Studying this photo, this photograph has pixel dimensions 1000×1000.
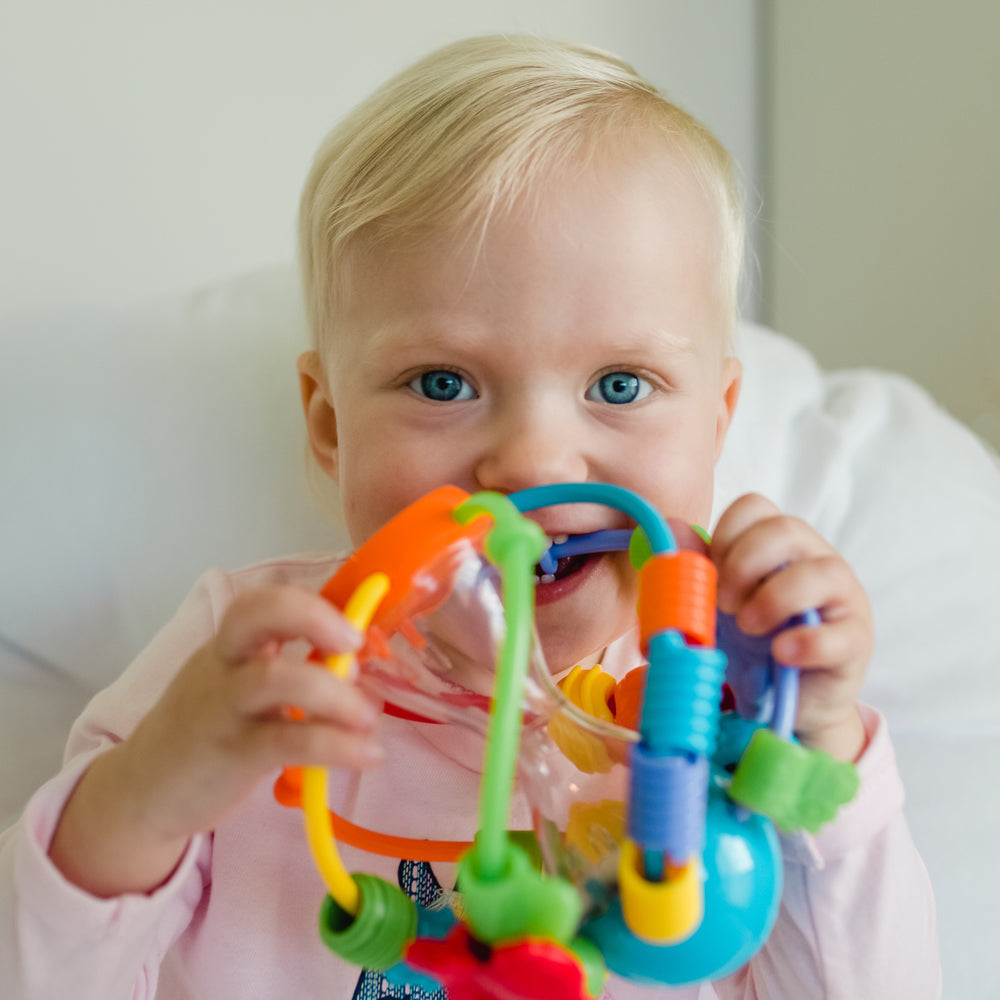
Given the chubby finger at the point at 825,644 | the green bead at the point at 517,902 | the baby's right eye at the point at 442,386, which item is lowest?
the chubby finger at the point at 825,644

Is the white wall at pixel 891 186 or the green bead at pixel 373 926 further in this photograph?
the white wall at pixel 891 186

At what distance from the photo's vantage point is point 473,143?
616 mm

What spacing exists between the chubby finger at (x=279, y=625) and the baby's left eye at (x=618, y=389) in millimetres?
245

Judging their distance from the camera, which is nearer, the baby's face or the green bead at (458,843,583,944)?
the green bead at (458,843,583,944)

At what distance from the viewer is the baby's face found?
57 centimetres

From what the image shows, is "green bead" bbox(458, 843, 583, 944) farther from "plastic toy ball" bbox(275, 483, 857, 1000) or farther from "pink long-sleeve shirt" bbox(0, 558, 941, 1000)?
"pink long-sleeve shirt" bbox(0, 558, 941, 1000)

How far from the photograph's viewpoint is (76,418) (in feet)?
2.88

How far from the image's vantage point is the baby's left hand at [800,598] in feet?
1.59

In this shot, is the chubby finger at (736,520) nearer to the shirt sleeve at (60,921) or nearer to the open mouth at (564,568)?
the open mouth at (564,568)

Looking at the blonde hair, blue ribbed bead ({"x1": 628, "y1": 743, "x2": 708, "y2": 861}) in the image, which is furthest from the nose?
blue ribbed bead ({"x1": 628, "y1": 743, "x2": 708, "y2": 861})

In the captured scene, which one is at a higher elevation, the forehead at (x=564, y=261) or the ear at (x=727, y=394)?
the forehead at (x=564, y=261)

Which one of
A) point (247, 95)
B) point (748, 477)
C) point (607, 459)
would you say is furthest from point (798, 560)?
point (247, 95)

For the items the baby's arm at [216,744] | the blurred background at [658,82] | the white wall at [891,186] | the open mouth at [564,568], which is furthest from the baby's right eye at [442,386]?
the white wall at [891,186]

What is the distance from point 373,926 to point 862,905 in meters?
0.32
